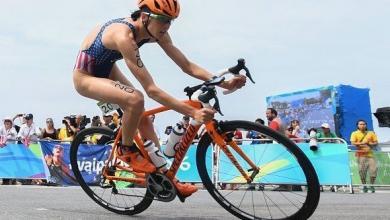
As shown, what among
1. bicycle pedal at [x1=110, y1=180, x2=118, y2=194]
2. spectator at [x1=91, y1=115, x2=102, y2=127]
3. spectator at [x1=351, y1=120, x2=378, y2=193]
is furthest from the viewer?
spectator at [x1=91, y1=115, x2=102, y2=127]

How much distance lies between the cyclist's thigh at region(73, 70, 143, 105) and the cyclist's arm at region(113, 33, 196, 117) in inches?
8.9

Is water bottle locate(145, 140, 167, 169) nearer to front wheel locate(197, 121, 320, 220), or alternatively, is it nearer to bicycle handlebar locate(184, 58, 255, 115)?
front wheel locate(197, 121, 320, 220)

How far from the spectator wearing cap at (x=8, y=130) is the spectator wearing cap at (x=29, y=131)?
11.2 inches

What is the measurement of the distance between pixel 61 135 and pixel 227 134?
10.7 meters

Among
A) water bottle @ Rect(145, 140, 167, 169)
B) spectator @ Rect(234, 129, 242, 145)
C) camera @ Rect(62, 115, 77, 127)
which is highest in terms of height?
camera @ Rect(62, 115, 77, 127)

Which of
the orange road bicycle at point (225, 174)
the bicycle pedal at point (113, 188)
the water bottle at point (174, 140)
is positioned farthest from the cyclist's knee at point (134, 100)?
the bicycle pedal at point (113, 188)

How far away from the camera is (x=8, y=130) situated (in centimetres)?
1499

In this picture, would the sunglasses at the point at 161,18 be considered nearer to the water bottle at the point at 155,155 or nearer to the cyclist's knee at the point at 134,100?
the cyclist's knee at the point at 134,100

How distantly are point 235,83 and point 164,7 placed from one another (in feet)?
3.03

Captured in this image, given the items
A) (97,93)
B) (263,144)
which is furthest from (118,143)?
(263,144)

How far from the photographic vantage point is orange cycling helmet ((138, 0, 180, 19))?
4.82 meters

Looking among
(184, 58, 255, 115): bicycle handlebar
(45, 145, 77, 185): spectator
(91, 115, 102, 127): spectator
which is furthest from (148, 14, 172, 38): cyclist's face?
(91, 115, 102, 127): spectator

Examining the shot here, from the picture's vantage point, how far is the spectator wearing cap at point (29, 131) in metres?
14.5

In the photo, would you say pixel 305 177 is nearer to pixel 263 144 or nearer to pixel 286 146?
pixel 286 146
